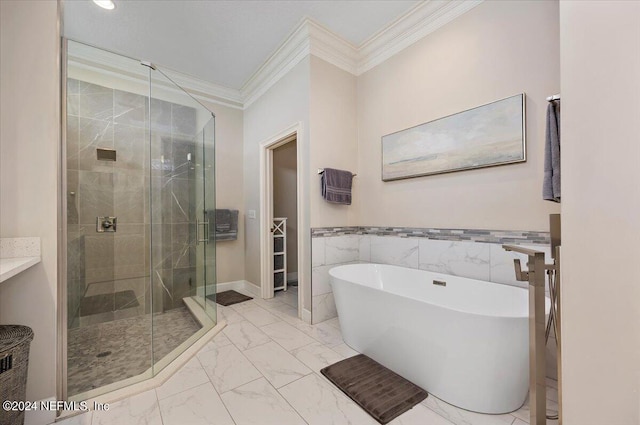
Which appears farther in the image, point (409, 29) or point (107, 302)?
point (107, 302)

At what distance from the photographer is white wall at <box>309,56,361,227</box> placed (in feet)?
8.59

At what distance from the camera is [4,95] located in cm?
129

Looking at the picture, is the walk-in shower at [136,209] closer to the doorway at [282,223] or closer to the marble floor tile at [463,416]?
the doorway at [282,223]

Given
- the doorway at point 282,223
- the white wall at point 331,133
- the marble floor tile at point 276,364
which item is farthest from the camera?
the doorway at point 282,223

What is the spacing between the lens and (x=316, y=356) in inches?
76.5

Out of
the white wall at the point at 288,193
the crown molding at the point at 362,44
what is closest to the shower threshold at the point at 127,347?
the white wall at the point at 288,193

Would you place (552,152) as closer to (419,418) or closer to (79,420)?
(419,418)

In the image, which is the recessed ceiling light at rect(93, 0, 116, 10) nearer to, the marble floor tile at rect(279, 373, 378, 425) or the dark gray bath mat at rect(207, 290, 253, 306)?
the dark gray bath mat at rect(207, 290, 253, 306)

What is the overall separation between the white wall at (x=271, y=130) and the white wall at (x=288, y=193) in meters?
0.65

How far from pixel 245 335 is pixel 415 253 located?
1.71 metres

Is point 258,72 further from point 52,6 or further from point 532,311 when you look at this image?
point 532,311

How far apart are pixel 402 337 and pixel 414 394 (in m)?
0.30

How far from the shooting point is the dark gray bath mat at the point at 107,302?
2.50 meters

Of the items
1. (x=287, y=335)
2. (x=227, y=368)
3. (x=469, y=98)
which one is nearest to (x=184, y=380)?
(x=227, y=368)
